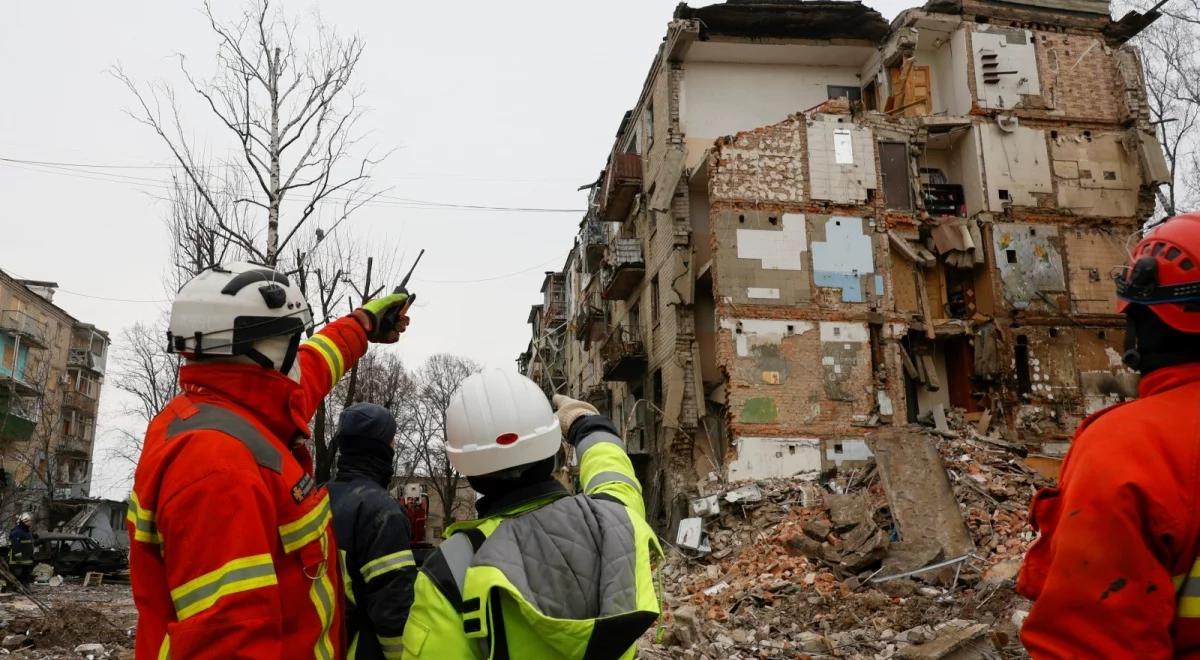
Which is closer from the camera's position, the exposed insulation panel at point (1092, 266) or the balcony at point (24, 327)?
the exposed insulation panel at point (1092, 266)

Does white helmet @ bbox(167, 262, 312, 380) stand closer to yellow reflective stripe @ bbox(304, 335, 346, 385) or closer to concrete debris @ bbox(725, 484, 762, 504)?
yellow reflective stripe @ bbox(304, 335, 346, 385)

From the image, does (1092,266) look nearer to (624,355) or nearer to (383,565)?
(624,355)

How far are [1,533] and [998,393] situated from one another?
32.5 meters

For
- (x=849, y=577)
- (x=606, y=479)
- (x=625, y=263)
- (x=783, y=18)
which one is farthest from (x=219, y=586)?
(x=783, y=18)

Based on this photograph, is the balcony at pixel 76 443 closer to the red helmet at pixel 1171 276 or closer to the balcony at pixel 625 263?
the balcony at pixel 625 263

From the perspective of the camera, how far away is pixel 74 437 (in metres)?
50.8

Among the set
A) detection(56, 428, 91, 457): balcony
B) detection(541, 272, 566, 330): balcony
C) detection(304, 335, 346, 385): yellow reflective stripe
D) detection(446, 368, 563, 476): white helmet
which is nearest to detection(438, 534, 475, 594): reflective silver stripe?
detection(446, 368, 563, 476): white helmet

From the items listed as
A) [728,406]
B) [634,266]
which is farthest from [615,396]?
[728,406]

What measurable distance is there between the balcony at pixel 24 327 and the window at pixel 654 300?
3529 centimetres

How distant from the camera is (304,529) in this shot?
2230 mm

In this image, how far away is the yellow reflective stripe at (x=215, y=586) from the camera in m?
1.91

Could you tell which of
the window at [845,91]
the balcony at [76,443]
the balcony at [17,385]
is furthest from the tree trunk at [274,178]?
the balcony at [76,443]

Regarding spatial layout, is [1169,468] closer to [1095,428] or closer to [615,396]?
[1095,428]

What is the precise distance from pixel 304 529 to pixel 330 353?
40.5 inches
